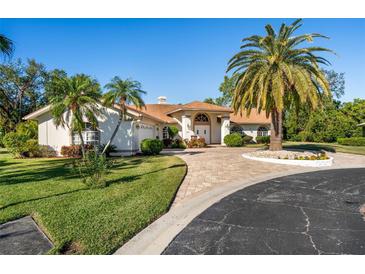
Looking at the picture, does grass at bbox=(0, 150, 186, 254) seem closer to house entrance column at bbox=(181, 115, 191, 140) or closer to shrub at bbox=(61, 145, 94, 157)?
shrub at bbox=(61, 145, 94, 157)

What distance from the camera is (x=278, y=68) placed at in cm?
1533

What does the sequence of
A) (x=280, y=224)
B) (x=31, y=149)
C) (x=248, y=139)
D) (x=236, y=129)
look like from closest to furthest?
(x=280, y=224) < (x=31, y=149) < (x=248, y=139) < (x=236, y=129)

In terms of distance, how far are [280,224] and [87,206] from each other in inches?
190

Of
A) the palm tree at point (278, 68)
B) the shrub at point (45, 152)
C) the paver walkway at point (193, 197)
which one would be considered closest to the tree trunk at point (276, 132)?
the palm tree at point (278, 68)

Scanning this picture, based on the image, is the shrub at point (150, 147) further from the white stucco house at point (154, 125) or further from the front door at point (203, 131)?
the front door at point (203, 131)

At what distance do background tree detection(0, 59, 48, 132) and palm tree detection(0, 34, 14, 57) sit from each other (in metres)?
31.4

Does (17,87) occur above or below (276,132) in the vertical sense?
above

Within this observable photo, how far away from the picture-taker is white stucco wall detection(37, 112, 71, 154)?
19.5 metres

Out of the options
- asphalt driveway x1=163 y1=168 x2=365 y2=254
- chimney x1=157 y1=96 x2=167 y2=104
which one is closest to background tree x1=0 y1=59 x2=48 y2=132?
chimney x1=157 y1=96 x2=167 y2=104

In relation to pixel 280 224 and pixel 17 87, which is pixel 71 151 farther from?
pixel 17 87

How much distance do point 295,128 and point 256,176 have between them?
103 feet

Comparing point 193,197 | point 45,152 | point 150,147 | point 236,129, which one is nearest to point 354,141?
point 236,129

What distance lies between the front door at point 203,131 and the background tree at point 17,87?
25.2m

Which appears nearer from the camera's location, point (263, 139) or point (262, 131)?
point (263, 139)
